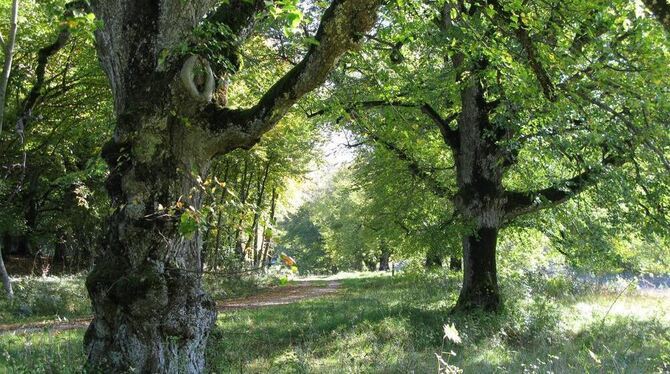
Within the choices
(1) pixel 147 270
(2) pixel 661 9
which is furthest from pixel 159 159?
(2) pixel 661 9

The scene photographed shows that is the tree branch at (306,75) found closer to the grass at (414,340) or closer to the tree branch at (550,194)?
the grass at (414,340)

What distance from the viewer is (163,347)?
214 inches

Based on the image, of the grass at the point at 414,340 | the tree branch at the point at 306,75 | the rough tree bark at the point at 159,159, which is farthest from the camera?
the grass at the point at 414,340

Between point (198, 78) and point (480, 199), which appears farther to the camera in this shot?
point (480, 199)

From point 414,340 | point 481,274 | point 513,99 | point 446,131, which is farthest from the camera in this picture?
point 446,131

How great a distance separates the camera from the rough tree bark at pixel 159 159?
539cm

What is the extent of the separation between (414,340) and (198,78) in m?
6.52

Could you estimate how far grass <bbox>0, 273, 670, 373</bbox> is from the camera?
6911mm

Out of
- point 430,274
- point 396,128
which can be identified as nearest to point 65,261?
point 430,274

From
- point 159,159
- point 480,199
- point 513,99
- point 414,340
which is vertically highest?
point 513,99

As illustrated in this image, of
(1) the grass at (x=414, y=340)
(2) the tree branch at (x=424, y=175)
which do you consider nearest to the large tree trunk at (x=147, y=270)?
(1) the grass at (x=414, y=340)

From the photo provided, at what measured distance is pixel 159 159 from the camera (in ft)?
18.5

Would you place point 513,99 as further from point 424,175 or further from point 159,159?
point 424,175

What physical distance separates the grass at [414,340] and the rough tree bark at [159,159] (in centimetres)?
78
